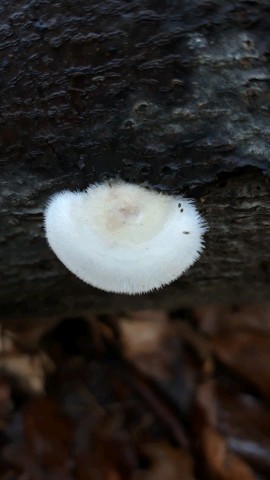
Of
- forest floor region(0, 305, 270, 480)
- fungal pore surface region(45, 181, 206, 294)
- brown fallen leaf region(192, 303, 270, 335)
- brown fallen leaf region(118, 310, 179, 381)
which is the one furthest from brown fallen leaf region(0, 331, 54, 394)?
fungal pore surface region(45, 181, 206, 294)

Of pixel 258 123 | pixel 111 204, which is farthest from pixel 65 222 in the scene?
pixel 258 123

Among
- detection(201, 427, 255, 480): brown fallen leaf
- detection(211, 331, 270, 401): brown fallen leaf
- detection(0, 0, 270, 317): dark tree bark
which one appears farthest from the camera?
detection(211, 331, 270, 401): brown fallen leaf

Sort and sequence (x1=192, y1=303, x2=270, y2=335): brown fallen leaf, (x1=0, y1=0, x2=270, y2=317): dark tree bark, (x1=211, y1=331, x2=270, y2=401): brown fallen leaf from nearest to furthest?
(x1=0, y1=0, x2=270, y2=317): dark tree bark
(x1=211, y1=331, x2=270, y2=401): brown fallen leaf
(x1=192, y1=303, x2=270, y2=335): brown fallen leaf

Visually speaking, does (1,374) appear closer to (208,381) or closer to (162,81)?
(208,381)

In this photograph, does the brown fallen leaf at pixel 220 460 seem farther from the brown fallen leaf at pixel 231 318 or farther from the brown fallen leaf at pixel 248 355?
the brown fallen leaf at pixel 231 318

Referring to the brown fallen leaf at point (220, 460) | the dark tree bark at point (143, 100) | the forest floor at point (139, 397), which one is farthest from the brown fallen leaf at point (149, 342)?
the dark tree bark at point (143, 100)

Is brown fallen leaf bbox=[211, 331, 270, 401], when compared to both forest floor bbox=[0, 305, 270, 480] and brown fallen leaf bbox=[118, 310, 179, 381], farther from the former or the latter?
brown fallen leaf bbox=[118, 310, 179, 381]
